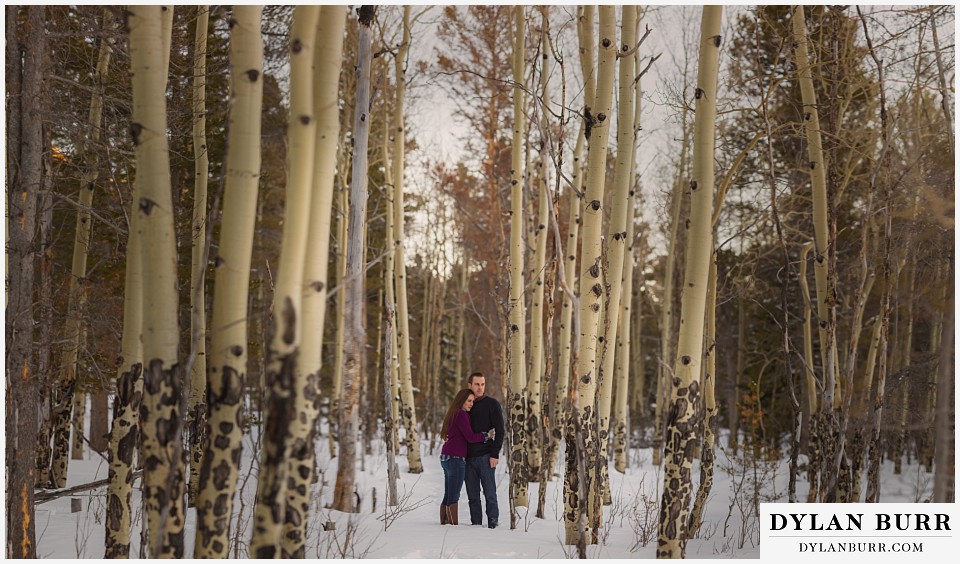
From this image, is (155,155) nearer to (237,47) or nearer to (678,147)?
(237,47)

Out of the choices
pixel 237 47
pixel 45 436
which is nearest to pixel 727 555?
pixel 237 47

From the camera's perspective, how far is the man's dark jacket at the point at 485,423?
6.56 metres

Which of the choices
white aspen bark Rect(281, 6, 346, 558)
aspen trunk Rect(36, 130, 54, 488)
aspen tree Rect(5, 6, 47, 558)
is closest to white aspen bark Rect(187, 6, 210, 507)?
aspen trunk Rect(36, 130, 54, 488)

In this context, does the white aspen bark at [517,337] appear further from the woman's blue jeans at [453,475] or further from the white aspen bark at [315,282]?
the white aspen bark at [315,282]

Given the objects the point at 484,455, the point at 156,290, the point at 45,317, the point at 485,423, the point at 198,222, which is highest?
the point at 198,222

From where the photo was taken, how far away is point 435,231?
53.4 feet

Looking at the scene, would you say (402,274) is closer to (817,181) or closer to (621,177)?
(621,177)

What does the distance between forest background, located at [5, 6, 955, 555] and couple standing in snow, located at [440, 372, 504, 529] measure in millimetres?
343

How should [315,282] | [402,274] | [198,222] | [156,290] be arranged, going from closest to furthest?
[315,282], [156,290], [198,222], [402,274]

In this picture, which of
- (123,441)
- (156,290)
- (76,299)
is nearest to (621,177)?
(156,290)

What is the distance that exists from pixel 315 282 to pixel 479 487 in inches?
157

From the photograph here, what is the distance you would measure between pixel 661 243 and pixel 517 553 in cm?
1376

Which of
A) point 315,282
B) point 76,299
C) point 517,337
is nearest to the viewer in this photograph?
point 315,282

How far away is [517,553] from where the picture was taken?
5.25 m
